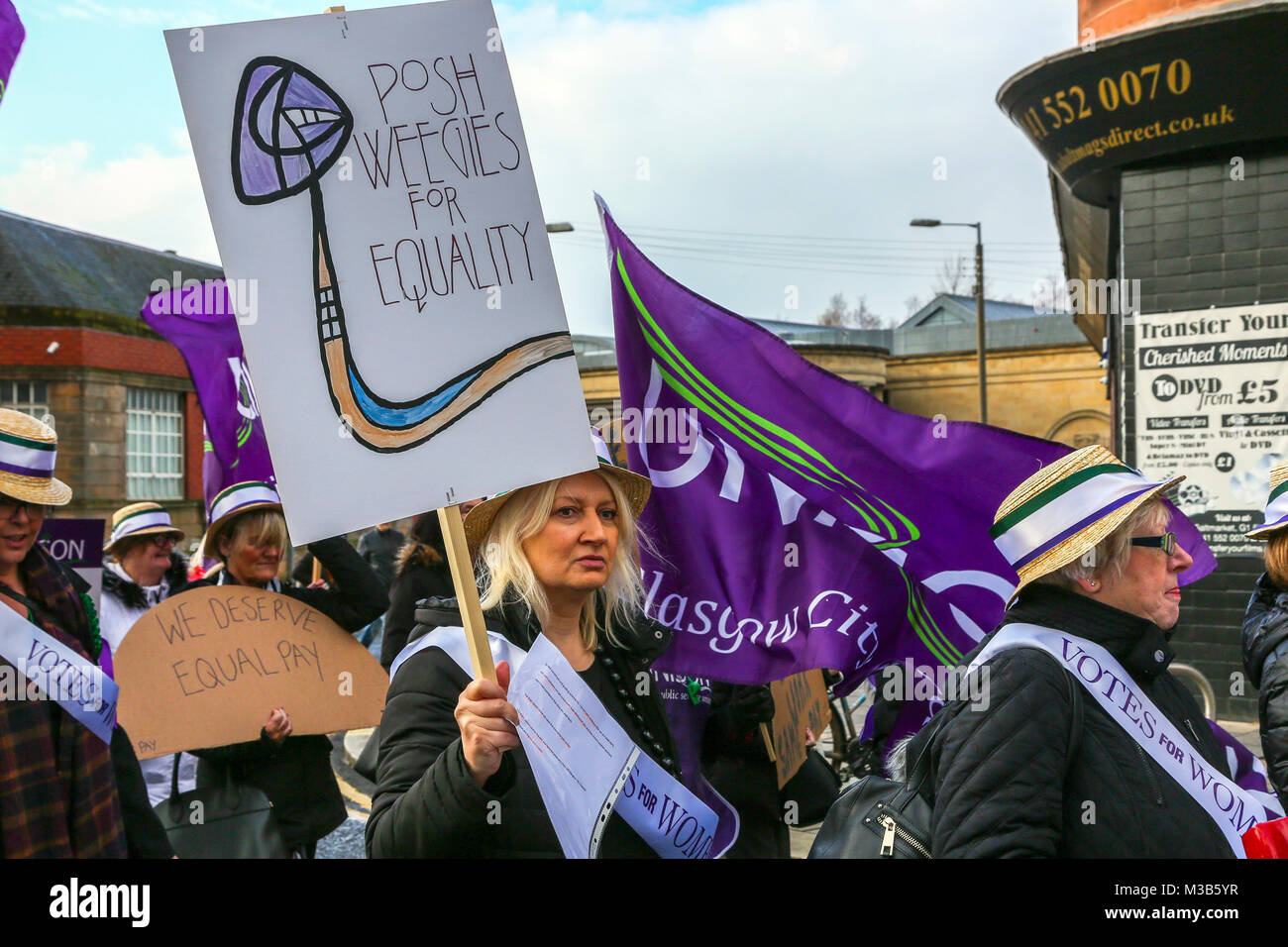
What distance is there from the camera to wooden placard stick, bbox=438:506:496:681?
2.04 m

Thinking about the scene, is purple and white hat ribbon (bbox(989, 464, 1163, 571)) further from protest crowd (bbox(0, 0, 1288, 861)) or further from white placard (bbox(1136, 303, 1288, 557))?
white placard (bbox(1136, 303, 1288, 557))

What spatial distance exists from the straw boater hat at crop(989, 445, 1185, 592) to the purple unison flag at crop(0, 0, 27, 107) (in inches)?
99.6

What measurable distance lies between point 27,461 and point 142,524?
119 inches

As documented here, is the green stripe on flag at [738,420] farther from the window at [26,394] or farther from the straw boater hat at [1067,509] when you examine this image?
the window at [26,394]

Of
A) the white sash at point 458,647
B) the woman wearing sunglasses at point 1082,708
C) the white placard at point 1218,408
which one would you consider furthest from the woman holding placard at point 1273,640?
the white placard at point 1218,408

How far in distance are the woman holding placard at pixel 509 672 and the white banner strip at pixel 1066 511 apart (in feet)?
2.81

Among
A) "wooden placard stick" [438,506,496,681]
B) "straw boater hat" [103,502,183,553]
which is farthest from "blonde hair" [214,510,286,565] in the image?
"wooden placard stick" [438,506,496,681]

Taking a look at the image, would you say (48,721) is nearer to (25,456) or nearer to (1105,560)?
(25,456)

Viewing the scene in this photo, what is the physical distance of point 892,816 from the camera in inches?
A: 96.1

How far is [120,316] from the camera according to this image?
93.5 ft

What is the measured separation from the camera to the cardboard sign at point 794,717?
4.05 metres
